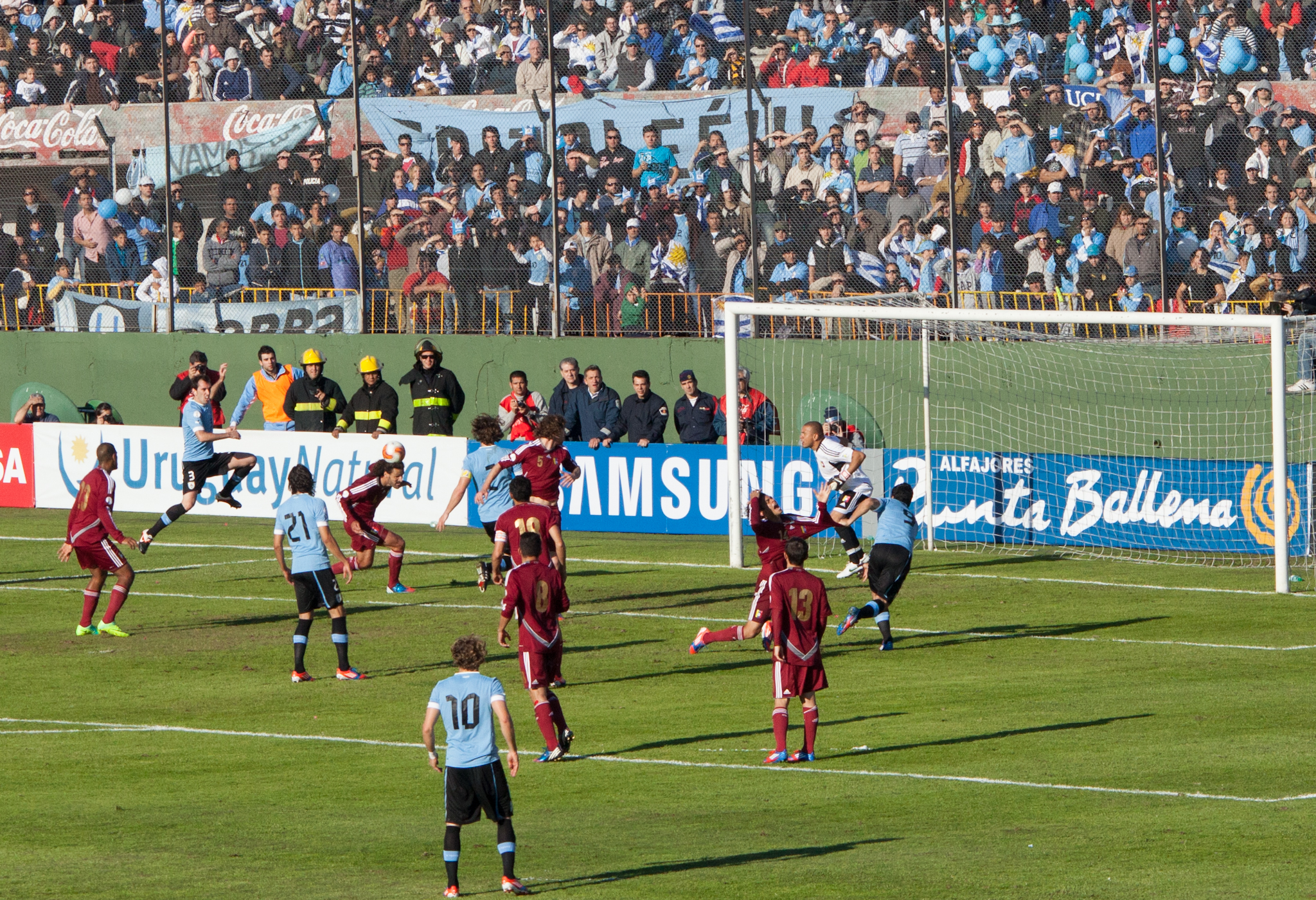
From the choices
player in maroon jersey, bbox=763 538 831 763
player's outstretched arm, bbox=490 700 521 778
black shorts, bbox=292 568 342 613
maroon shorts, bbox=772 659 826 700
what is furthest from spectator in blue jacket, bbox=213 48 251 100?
player's outstretched arm, bbox=490 700 521 778

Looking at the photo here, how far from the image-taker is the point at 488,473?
66.3 feet

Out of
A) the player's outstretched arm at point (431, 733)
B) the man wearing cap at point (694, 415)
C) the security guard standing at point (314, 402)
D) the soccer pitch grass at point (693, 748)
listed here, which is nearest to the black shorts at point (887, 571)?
the soccer pitch grass at point (693, 748)

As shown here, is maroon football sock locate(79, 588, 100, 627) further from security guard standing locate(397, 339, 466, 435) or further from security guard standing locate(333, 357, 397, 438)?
security guard standing locate(397, 339, 466, 435)

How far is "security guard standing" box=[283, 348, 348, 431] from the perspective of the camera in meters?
27.3

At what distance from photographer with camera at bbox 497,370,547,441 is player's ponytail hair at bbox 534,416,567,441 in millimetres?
1785

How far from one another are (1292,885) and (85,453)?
74.9 feet

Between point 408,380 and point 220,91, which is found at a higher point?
point 220,91

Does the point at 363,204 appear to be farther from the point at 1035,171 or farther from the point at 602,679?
the point at 602,679

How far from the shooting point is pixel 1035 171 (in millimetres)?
26703

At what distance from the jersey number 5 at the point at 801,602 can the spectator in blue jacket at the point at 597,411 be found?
12.9m

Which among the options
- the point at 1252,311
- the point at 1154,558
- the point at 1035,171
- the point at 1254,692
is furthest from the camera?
the point at 1035,171

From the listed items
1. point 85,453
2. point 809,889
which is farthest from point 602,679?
point 85,453

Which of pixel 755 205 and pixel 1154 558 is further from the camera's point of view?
pixel 755 205

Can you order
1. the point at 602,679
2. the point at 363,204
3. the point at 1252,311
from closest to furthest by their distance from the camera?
the point at 602,679, the point at 1252,311, the point at 363,204
